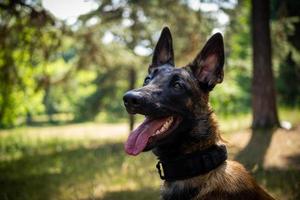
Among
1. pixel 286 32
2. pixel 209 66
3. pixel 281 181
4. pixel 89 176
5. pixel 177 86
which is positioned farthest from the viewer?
pixel 286 32

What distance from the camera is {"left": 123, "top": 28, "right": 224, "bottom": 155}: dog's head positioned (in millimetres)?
4051

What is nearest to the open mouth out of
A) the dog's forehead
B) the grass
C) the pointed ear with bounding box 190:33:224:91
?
the dog's forehead

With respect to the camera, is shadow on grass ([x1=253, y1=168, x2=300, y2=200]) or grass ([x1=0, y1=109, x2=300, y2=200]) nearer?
shadow on grass ([x1=253, y1=168, x2=300, y2=200])

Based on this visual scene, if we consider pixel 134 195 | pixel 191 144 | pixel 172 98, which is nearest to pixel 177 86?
pixel 172 98

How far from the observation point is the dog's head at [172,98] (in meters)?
4.05

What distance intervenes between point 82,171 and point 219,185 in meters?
7.38

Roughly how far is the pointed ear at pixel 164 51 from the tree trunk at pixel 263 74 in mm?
→ 8797

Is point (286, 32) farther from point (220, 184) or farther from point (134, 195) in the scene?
point (220, 184)

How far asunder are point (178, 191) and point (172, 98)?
0.90 metres

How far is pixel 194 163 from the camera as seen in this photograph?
4.02 metres

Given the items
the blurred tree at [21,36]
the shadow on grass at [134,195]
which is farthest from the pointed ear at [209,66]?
the blurred tree at [21,36]

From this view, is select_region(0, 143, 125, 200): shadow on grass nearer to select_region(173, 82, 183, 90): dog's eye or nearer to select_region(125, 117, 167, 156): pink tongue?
select_region(125, 117, 167, 156): pink tongue

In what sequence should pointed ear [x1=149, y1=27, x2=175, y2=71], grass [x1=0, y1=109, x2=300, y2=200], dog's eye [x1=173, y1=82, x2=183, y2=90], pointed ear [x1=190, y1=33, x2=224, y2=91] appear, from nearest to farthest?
dog's eye [x1=173, y1=82, x2=183, y2=90], pointed ear [x1=190, y1=33, x2=224, y2=91], pointed ear [x1=149, y1=27, x2=175, y2=71], grass [x1=0, y1=109, x2=300, y2=200]

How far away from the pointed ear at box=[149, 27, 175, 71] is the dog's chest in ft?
4.87
